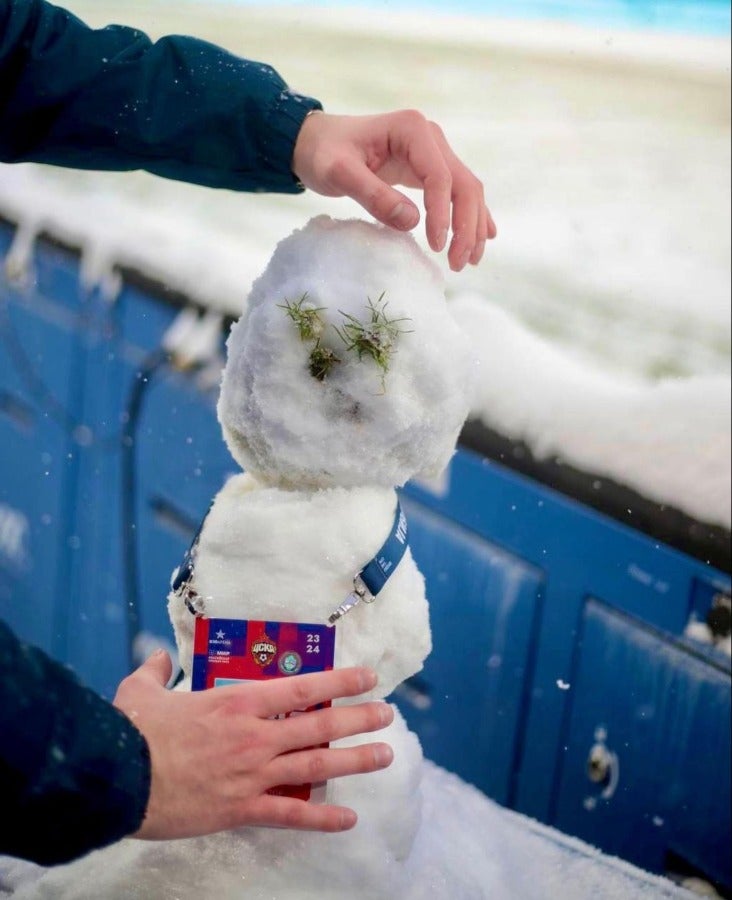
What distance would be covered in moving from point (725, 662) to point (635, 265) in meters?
0.58

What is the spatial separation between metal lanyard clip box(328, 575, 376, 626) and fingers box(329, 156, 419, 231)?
0.32m

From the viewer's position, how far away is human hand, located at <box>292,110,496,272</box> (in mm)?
961

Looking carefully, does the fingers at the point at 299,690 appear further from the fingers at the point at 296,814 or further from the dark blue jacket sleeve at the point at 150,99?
the dark blue jacket sleeve at the point at 150,99

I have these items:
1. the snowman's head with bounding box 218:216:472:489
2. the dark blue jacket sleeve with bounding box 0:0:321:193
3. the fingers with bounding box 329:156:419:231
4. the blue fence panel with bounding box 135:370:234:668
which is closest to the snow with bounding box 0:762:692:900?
the snowman's head with bounding box 218:216:472:489

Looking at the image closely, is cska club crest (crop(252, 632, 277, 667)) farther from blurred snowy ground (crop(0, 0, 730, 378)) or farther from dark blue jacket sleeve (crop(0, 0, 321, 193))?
blurred snowy ground (crop(0, 0, 730, 378))

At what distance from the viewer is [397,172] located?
3.41 ft

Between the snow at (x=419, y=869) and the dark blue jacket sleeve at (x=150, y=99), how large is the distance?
0.67 metres

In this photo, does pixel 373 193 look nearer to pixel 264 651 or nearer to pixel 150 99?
pixel 150 99

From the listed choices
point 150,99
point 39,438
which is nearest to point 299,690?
point 150,99

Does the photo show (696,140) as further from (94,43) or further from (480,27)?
(94,43)

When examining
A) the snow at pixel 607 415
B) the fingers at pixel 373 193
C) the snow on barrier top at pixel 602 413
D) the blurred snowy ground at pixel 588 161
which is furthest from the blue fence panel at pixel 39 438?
the fingers at pixel 373 193

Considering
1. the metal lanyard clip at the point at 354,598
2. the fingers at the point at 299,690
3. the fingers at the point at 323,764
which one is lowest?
the fingers at the point at 323,764

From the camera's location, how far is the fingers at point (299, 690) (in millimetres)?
847

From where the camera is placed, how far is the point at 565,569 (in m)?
1.51
